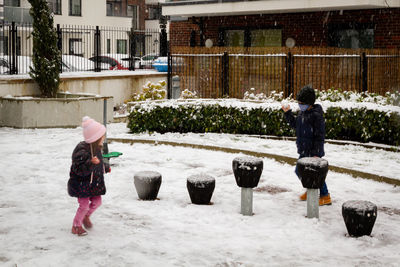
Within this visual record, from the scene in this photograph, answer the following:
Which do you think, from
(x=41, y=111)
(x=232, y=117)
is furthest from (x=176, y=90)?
(x=232, y=117)

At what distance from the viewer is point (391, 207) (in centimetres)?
730

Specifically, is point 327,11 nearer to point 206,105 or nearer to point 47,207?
point 206,105

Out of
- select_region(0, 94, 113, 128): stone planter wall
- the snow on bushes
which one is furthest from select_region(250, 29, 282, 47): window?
select_region(0, 94, 113, 128): stone planter wall

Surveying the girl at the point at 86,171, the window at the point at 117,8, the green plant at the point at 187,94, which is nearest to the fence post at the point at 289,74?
the green plant at the point at 187,94

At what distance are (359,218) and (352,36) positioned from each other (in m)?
16.3

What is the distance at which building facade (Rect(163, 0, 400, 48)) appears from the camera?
19.8 m

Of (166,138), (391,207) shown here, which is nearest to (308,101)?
(391,207)

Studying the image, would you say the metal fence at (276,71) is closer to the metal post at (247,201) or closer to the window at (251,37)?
the window at (251,37)

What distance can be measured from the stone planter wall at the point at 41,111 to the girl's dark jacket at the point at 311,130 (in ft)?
27.3

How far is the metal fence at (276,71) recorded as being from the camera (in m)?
14.8

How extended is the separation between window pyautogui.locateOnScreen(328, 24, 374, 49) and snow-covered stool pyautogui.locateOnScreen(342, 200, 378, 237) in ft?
51.0

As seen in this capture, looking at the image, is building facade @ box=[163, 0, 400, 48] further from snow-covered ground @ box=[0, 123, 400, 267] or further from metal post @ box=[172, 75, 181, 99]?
snow-covered ground @ box=[0, 123, 400, 267]

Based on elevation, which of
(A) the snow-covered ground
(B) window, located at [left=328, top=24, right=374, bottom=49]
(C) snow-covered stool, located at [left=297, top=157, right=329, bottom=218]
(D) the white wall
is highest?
(D) the white wall

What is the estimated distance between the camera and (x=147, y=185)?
24.1ft
